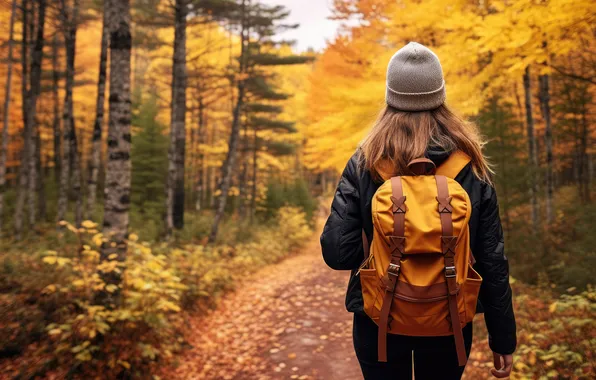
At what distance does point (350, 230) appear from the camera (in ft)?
5.85

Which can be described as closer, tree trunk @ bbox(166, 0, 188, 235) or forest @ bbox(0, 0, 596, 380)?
forest @ bbox(0, 0, 596, 380)

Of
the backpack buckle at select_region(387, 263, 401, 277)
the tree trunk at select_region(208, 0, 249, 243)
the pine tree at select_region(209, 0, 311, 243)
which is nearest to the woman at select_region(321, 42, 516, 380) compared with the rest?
the backpack buckle at select_region(387, 263, 401, 277)

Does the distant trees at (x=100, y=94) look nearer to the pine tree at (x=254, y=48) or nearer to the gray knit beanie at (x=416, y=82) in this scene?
the pine tree at (x=254, y=48)

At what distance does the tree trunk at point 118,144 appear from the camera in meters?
5.00

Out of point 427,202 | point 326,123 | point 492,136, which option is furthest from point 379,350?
point 326,123

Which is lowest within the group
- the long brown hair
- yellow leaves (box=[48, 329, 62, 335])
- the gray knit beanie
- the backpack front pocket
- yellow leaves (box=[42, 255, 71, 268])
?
yellow leaves (box=[48, 329, 62, 335])

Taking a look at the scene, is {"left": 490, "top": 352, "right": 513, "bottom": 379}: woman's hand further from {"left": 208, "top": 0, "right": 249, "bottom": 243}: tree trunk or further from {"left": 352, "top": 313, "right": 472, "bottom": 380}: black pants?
{"left": 208, "top": 0, "right": 249, "bottom": 243}: tree trunk

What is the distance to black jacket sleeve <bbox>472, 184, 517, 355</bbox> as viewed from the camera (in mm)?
1768

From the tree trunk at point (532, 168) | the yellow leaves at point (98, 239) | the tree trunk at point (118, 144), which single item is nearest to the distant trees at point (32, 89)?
the tree trunk at point (118, 144)

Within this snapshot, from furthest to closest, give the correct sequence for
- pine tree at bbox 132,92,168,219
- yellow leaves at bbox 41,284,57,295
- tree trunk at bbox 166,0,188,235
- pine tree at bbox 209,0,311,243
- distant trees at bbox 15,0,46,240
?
pine tree at bbox 132,92,168,219 < pine tree at bbox 209,0,311,243 < tree trunk at bbox 166,0,188,235 < distant trees at bbox 15,0,46,240 < yellow leaves at bbox 41,284,57,295

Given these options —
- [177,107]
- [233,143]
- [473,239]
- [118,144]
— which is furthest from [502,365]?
[233,143]

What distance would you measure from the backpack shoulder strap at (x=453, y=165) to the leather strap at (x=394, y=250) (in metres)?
0.24

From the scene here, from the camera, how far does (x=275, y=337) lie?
5852mm

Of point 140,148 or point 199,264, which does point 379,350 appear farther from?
point 140,148
